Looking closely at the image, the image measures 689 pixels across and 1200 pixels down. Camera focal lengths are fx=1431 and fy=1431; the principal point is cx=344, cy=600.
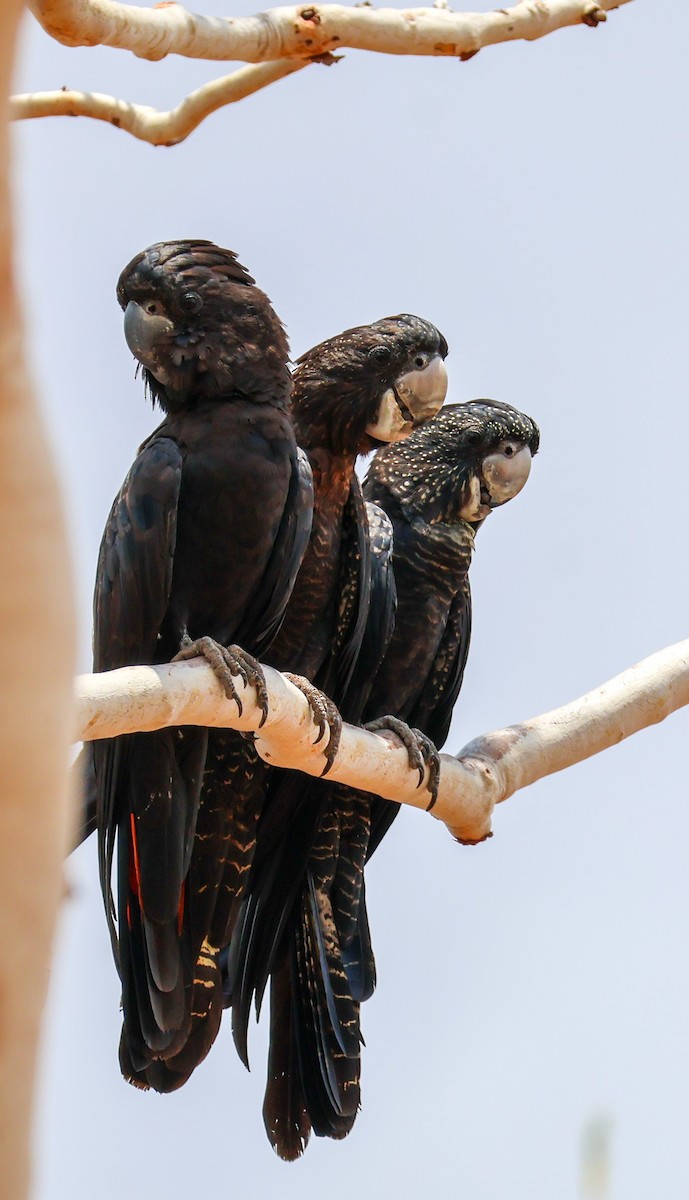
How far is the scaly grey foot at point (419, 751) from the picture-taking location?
461 centimetres

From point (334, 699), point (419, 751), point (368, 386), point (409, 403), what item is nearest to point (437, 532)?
point (409, 403)

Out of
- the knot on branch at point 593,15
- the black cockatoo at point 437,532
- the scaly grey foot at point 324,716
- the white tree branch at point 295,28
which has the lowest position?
the scaly grey foot at point 324,716

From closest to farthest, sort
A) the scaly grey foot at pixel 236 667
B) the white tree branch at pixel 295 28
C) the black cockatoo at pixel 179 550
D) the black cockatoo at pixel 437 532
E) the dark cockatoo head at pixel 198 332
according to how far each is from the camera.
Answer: the scaly grey foot at pixel 236 667, the white tree branch at pixel 295 28, the black cockatoo at pixel 179 550, the dark cockatoo head at pixel 198 332, the black cockatoo at pixel 437 532

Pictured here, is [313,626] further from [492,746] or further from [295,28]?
[295,28]

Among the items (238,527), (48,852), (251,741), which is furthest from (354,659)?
(48,852)

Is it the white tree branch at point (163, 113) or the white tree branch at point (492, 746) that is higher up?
the white tree branch at point (163, 113)

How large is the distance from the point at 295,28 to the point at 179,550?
1569 millimetres

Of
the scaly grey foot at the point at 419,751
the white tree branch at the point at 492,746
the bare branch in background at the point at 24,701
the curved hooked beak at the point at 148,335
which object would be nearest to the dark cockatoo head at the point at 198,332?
the curved hooked beak at the point at 148,335

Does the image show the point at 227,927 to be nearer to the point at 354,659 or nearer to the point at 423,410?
the point at 354,659

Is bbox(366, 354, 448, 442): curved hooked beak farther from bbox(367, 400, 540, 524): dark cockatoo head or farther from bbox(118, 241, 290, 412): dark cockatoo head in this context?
bbox(118, 241, 290, 412): dark cockatoo head

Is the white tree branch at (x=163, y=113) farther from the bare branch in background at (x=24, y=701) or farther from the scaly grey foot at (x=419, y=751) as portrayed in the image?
the bare branch in background at (x=24, y=701)

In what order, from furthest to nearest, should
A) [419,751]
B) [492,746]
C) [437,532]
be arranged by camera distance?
[437,532] → [492,746] → [419,751]

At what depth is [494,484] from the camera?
5.48 metres

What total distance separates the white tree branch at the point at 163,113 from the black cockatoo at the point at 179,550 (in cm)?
52
